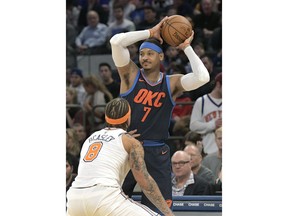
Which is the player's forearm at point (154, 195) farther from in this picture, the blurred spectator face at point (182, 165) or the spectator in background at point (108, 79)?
the spectator in background at point (108, 79)

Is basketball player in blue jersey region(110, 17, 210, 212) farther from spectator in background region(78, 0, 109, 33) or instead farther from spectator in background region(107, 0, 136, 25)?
spectator in background region(78, 0, 109, 33)

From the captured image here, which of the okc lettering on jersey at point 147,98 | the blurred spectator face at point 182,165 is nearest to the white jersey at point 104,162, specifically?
the okc lettering on jersey at point 147,98

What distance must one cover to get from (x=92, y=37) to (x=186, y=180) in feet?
21.1

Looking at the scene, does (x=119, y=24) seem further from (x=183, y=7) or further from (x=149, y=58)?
(x=149, y=58)

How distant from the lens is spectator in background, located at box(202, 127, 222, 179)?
991 cm

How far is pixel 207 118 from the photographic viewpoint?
1112cm

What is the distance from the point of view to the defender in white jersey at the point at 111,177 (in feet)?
21.3

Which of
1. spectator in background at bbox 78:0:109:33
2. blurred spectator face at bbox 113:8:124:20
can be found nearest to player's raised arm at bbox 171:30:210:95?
blurred spectator face at bbox 113:8:124:20

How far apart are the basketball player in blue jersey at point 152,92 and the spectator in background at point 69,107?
16.5ft

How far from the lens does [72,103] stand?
1324 centimetres

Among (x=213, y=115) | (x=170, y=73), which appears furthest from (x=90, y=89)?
(x=213, y=115)
